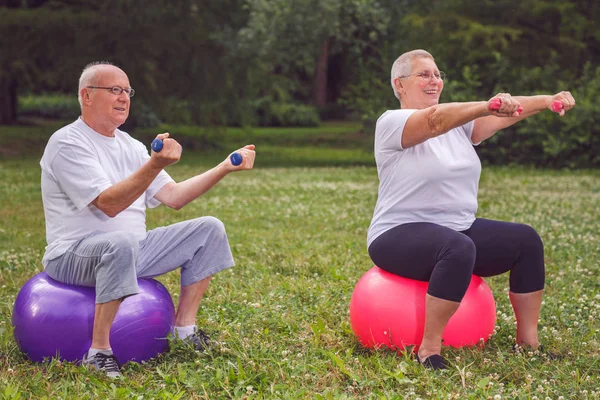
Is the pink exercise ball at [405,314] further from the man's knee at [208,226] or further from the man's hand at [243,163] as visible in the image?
the man's hand at [243,163]

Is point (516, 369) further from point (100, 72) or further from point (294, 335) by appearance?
point (100, 72)

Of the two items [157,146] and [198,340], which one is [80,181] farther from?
[198,340]

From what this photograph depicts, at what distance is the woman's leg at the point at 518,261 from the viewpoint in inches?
184

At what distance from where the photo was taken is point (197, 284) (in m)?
4.84

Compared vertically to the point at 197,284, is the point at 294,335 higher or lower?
lower

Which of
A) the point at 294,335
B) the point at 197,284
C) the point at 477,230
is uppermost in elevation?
the point at 477,230

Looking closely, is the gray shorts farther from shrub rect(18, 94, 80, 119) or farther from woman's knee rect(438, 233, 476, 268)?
shrub rect(18, 94, 80, 119)

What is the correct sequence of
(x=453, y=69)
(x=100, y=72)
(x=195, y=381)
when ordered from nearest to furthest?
(x=195, y=381)
(x=100, y=72)
(x=453, y=69)

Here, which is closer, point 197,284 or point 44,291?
point 44,291

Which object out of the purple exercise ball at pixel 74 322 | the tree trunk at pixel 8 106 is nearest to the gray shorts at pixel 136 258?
the purple exercise ball at pixel 74 322

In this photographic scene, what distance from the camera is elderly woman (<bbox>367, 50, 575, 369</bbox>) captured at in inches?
172

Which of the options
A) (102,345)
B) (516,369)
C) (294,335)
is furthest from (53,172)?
(516,369)

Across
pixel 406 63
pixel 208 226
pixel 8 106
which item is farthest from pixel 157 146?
pixel 8 106

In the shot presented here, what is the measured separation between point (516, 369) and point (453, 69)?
18750mm
